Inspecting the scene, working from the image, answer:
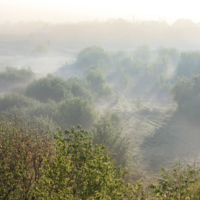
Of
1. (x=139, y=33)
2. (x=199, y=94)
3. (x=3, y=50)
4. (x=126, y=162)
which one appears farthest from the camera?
(x=139, y=33)

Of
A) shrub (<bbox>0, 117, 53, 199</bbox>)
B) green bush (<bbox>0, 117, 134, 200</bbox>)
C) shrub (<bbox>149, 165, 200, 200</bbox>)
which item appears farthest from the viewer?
shrub (<bbox>0, 117, 53, 199</bbox>)

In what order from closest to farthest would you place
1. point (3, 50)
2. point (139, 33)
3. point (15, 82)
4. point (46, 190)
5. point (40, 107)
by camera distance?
point (46, 190)
point (40, 107)
point (15, 82)
point (3, 50)
point (139, 33)

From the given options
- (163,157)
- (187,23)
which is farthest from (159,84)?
(187,23)

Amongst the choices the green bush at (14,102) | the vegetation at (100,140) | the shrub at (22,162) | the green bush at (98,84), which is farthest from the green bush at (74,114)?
the shrub at (22,162)

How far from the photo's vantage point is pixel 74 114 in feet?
92.0

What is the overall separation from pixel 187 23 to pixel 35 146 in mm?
158024

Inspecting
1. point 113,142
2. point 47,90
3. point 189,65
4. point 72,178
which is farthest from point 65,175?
point 189,65

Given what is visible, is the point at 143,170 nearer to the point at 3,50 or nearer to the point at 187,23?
the point at 3,50

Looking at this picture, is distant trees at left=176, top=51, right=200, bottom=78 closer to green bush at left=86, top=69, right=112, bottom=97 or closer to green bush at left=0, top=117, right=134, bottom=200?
green bush at left=86, top=69, right=112, bottom=97

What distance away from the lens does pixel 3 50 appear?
325 ft

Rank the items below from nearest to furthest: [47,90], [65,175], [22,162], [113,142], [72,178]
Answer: [65,175] < [72,178] < [22,162] < [113,142] < [47,90]

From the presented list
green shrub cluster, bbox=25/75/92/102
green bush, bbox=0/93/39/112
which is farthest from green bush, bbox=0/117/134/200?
green shrub cluster, bbox=25/75/92/102

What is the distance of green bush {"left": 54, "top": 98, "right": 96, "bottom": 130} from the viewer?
2786 centimetres

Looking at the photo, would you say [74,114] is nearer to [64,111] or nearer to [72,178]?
[64,111]
